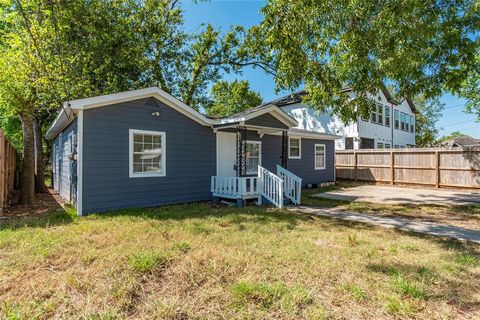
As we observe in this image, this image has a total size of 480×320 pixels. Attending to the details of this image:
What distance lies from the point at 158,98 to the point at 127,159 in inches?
78.6

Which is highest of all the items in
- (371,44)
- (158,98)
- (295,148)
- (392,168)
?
(371,44)

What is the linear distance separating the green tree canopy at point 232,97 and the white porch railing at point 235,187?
2186 centimetres

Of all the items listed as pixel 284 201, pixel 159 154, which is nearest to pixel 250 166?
pixel 284 201

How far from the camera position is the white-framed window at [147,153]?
7.61 m

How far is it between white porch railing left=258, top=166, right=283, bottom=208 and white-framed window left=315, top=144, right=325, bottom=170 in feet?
20.4

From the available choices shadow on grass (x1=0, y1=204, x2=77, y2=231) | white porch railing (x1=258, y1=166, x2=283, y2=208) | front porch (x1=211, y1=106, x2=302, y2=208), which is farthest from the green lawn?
front porch (x1=211, y1=106, x2=302, y2=208)

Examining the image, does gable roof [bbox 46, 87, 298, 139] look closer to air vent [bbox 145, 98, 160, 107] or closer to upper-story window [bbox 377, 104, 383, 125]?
air vent [bbox 145, 98, 160, 107]

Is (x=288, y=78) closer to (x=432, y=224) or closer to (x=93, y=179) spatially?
(x=432, y=224)

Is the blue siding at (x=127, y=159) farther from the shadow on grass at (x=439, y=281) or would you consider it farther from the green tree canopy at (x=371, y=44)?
the shadow on grass at (x=439, y=281)

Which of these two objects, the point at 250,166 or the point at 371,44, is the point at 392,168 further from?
the point at 371,44

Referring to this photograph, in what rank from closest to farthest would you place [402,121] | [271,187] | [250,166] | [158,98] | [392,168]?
[158,98]
[271,187]
[250,166]
[392,168]
[402,121]

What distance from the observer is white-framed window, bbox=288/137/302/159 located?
12820mm

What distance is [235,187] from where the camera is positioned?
8.62 meters

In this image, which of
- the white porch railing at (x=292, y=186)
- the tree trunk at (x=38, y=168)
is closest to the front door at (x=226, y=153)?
the white porch railing at (x=292, y=186)
